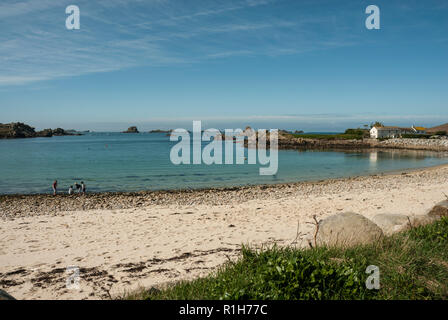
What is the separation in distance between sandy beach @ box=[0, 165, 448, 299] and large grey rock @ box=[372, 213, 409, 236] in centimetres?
223

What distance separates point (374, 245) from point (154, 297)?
425 centimetres

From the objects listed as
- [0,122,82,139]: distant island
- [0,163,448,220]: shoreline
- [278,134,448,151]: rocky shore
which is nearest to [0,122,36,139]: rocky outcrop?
[0,122,82,139]: distant island

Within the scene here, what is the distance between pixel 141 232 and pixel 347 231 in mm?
7884

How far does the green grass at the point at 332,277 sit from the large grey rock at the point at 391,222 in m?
1.90

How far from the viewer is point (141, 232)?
1196 centimetres

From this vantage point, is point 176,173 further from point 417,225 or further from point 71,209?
point 417,225

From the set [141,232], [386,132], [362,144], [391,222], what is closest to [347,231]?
[391,222]

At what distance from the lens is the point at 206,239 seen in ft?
35.5

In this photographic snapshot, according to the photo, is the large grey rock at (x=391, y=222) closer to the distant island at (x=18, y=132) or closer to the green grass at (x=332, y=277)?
the green grass at (x=332, y=277)

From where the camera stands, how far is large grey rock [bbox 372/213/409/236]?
7.79 m

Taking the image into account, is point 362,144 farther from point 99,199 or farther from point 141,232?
point 141,232
